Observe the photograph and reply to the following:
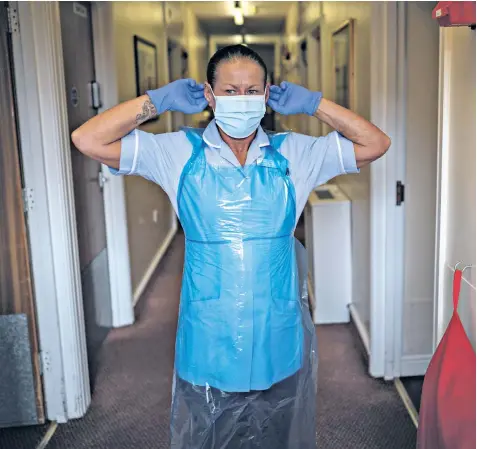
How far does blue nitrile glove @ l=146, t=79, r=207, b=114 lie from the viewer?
1.52m

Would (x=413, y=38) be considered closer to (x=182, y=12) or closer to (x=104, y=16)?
(x=104, y=16)

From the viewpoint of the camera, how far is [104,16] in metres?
3.29

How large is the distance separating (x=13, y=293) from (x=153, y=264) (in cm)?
232

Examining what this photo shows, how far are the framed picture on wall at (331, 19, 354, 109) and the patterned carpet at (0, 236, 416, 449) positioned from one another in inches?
53.0

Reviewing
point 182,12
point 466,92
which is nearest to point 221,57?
point 466,92

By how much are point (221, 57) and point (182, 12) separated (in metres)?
5.54

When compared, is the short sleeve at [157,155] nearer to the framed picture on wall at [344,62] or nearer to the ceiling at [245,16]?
the framed picture on wall at [344,62]

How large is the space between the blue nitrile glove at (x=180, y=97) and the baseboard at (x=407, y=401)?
1607mm

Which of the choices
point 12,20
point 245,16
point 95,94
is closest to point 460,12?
point 12,20

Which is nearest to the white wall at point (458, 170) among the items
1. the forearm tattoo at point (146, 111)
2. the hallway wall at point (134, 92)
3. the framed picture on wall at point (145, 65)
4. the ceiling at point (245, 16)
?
the forearm tattoo at point (146, 111)

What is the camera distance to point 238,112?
4.90ft

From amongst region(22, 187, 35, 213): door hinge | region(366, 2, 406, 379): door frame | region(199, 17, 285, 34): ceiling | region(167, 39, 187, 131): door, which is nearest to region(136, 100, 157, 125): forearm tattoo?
region(22, 187, 35, 213): door hinge

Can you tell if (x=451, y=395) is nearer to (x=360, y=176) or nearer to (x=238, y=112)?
(x=238, y=112)

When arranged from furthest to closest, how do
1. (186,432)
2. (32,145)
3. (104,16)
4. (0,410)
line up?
(104,16)
(0,410)
(32,145)
(186,432)
